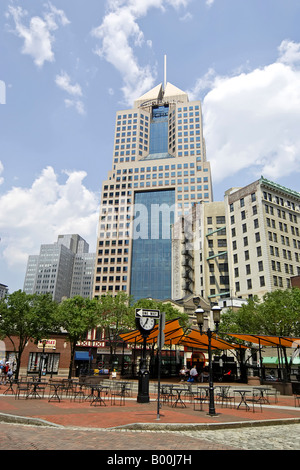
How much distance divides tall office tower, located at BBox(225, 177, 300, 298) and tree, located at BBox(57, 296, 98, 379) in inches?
1437

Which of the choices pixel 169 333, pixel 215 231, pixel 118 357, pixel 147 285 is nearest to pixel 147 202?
pixel 147 285

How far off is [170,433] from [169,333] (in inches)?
595

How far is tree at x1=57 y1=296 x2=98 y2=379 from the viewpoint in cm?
3194

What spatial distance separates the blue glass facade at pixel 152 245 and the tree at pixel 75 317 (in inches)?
2432

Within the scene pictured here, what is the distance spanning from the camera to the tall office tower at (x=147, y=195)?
9988cm

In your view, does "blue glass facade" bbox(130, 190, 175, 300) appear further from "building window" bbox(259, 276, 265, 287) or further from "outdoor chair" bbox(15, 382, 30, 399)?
"outdoor chair" bbox(15, 382, 30, 399)

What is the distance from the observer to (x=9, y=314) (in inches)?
1064

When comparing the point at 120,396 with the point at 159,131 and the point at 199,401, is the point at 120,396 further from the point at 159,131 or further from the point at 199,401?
the point at 159,131

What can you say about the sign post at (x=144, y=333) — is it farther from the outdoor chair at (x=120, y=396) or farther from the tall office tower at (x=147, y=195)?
the tall office tower at (x=147, y=195)

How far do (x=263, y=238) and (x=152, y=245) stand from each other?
46.9 m

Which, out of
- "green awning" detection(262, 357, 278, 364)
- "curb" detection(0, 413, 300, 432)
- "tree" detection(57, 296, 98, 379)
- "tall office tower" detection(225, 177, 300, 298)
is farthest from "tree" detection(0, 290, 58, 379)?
"tall office tower" detection(225, 177, 300, 298)

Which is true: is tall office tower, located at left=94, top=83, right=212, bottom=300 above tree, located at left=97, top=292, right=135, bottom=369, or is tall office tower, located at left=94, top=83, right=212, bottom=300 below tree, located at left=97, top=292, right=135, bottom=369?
above
